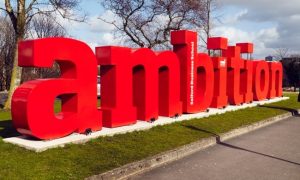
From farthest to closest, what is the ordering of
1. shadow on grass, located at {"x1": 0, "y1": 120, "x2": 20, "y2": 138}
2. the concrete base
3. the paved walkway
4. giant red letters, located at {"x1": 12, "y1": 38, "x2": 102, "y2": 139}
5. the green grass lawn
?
shadow on grass, located at {"x1": 0, "y1": 120, "x2": 20, "y2": 138}
giant red letters, located at {"x1": 12, "y1": 38, "x2": 102, "y2": 139}
the concrete base
the paved walkway
the green grass lawn

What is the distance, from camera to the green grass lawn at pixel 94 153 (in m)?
6.81

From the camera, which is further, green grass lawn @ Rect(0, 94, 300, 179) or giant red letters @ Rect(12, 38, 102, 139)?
giant red letters @ Rect(12, 38, 102, 139)

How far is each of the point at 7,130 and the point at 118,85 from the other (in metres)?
3.36

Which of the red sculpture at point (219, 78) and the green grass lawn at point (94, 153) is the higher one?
the red sculpture at point (219, 78)

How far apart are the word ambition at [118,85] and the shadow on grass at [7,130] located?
1.35 metres

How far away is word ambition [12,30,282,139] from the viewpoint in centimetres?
890

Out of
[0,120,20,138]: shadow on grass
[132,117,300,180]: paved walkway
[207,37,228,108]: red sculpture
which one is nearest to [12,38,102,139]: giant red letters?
[0,120,20,138]: shadow on grass

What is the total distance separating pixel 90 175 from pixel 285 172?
3.83 m

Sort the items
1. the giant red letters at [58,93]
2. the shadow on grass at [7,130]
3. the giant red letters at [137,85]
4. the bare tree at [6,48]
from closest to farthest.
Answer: the giant red letters at [58,93] → the shadow on grass at [7,130] → the giant red letters at [137,85] → the bare tree at [6,48]

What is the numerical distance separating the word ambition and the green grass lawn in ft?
3.05

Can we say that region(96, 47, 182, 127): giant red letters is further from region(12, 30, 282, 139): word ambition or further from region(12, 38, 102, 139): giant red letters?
region(12, 38, 102, 139): giant red letters

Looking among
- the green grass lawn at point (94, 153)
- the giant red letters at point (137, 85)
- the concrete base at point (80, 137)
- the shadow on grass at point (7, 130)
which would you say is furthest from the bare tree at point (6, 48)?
the concrete base at point (80, 137)

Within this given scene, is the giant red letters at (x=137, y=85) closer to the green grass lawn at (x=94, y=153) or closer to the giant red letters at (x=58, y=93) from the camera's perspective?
the giant red letters at (x=58, y=93)

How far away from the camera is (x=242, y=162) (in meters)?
8.58
